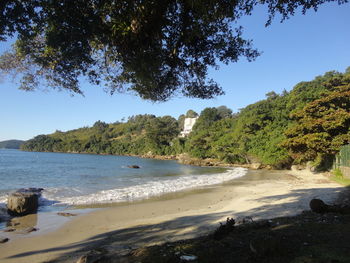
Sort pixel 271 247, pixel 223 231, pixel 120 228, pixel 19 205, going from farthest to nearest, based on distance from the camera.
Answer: pixel 19 205, pixel 120 228, pixel 223 231, pixel 271 247

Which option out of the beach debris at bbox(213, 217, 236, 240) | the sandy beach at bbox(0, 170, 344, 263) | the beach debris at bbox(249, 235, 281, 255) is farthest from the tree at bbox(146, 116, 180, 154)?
the beach debris at bbox(249, 235, 281, 255)

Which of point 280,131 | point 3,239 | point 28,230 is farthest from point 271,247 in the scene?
point 280,131

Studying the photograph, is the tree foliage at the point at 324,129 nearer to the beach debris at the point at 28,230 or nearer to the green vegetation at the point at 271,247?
the green vegetation at the point at 271,247

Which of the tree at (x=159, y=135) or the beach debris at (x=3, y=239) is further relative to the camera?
the tree at (x=159, y=135)

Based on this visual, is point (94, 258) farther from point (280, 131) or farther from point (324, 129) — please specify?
point (280, 131)

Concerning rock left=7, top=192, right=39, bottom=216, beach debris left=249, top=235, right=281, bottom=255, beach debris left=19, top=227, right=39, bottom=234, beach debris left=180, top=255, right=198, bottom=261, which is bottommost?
beach debris left=19, top=227, right=39, bottom=234

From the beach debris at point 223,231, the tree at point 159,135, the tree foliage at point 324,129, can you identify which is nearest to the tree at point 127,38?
the beach debris at point 223,231

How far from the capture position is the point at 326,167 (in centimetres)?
2138

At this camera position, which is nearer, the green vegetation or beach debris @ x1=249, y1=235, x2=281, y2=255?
the green vegetation

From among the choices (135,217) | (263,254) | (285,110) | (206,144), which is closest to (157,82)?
(263,254)

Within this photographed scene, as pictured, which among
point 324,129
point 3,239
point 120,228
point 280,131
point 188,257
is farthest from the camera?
point 280,131

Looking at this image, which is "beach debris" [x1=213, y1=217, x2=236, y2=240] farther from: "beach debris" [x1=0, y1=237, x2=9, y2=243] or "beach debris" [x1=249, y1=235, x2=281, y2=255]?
"beach debris" [x1=0, y1=237, x2=9, y2=243]

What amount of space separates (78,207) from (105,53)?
7624 mm

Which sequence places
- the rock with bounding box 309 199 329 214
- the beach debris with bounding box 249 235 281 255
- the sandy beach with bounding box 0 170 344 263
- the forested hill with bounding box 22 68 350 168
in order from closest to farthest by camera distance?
the beach debris with bounding box 249 235 281 255 < the sandy beach with bounding box 0 170 344 263 < the rock with bounding box 309 199 329 214 < the forested hill with bounding box 22 68 350 168
